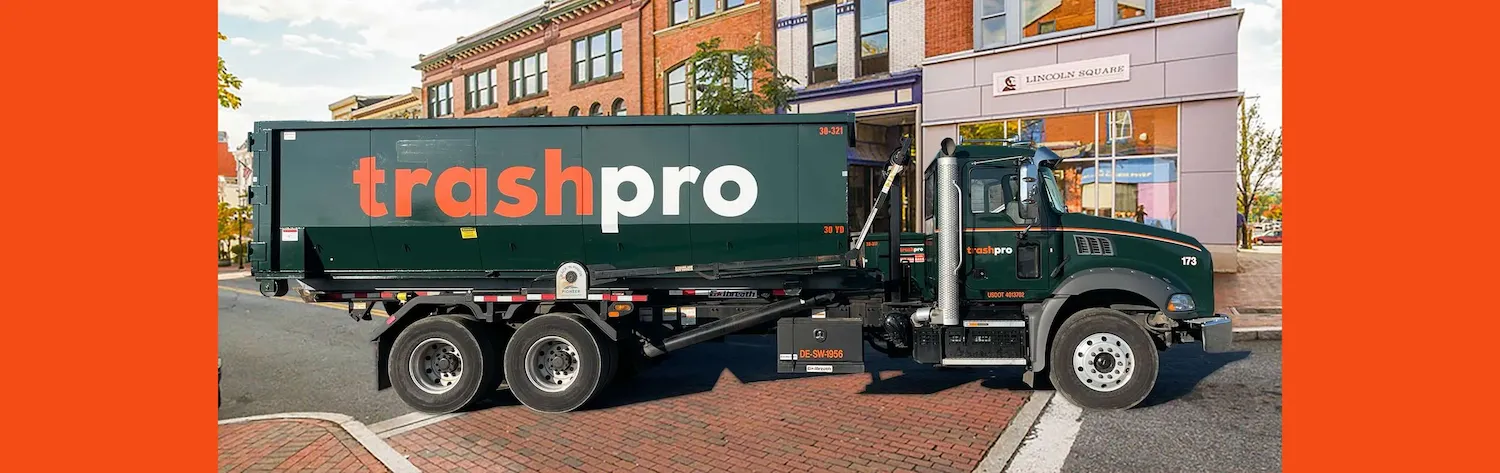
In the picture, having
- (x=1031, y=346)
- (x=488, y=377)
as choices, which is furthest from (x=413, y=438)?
(x=1031, y=346)

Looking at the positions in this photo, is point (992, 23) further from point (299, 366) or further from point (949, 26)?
point (299, 366)

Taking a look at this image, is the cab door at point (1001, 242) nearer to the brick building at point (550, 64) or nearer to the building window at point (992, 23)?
the building window at point (992, 23)

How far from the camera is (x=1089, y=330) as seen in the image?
7391mm

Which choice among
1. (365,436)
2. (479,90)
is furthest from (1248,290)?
(479,90)

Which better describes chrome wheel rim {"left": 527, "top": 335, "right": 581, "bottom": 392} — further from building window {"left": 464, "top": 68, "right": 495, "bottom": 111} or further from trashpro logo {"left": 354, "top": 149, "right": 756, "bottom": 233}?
building window {"left": 464, "top": 68, "right": 495, "bottom": 111}

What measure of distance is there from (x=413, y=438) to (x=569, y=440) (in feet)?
5.14

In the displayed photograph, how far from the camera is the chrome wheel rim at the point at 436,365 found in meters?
7.73

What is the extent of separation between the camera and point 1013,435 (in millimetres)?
6422

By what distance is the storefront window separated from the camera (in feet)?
53.3

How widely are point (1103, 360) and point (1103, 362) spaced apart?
0.02 metres

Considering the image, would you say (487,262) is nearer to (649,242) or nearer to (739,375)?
(649,242)

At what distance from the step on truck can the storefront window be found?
1041cm

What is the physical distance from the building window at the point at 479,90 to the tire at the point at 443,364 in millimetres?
25179

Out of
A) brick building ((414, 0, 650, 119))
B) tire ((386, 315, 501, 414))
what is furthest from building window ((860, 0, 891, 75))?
tire ((386, 315, 501, 414))
